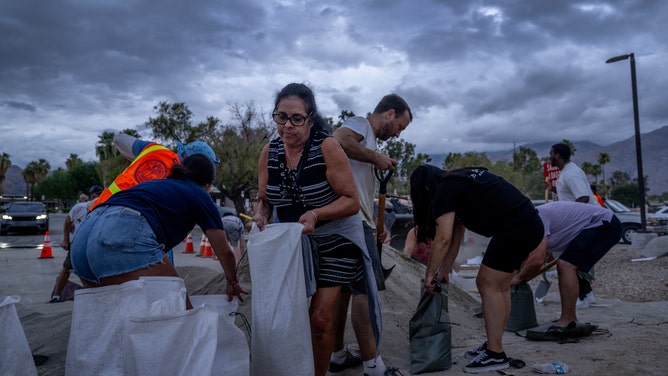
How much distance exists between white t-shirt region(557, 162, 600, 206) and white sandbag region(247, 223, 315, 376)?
4.36m

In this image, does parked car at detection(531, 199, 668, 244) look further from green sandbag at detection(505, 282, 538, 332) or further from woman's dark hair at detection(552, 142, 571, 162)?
green sandbag at detection(505, 282, 538, 332)

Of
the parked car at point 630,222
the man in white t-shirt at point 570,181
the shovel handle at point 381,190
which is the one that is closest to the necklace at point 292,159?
the shovel handle at point 381,190

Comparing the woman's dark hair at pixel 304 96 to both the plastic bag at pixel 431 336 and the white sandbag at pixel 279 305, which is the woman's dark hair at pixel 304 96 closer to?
the white sandbag at pixel 279 305

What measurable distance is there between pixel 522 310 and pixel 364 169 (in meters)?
2.28

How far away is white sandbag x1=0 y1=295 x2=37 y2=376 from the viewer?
7.43 feet

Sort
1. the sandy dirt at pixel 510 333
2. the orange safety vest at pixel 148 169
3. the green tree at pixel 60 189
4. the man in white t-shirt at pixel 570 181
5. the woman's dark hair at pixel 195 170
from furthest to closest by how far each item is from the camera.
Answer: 1. the green tree at pixel 60 189
2. the man in white t-shirt at pixel 570 181
3. the orange safety vest at pixel 148 169
4. the sandy dirt at pixel 510 333
5. the woman's dark hair at pixel 195 170

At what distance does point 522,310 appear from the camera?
4.79m

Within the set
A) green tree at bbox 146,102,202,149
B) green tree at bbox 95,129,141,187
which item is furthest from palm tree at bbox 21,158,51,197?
green tree at bbox 146,102,202,149

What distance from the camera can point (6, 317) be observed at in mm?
2303

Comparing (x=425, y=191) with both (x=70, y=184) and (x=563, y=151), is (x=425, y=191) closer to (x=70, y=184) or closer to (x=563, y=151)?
(x=563, y=151)

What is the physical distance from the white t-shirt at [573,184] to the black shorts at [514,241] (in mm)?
2614

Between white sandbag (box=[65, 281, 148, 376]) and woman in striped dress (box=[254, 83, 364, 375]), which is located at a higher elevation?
woman in striped dress (box=[254, 83, 364, 375])

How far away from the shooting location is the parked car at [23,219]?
20891 millimetres

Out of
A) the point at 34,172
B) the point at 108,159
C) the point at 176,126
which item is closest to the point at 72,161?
the point at 34,172
